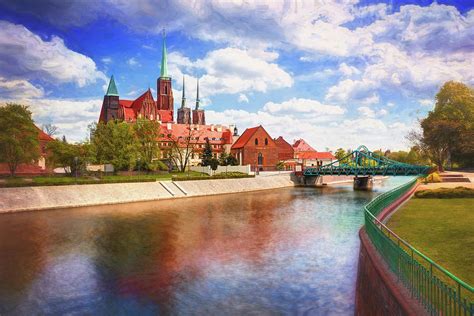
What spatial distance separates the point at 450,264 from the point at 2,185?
45.5m

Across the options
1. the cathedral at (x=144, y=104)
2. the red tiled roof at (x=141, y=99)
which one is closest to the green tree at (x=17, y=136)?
the cathedral at (x=144, y=104)

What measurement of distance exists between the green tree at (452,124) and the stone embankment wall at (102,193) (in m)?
38.8

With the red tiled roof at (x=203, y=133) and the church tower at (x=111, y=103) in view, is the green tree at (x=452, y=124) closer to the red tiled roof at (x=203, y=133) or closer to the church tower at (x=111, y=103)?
the red tiled roof at (x=203, y=133)

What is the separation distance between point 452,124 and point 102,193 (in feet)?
202

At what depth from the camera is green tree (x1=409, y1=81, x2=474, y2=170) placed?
66812 mm

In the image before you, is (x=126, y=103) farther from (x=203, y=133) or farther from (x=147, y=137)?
(x=147, y=137)

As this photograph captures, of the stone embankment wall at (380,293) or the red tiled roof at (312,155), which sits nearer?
the stone embankment wall at (380,293)

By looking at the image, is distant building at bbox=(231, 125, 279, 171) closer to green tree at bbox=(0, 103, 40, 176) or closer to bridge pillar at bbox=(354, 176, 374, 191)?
bridge pillar at bbox=(354, 176, 374, 191)

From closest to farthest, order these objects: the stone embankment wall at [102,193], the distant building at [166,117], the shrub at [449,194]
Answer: the shrub at [449,194], the stone embankment wall at [102,193], the distant building at [166,117]

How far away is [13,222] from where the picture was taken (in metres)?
32.9

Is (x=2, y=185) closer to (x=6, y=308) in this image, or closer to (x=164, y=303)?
(x=6, y=308)

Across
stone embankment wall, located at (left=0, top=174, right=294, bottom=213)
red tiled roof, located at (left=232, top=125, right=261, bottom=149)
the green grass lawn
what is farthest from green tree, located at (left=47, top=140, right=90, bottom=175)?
the green grass lawn

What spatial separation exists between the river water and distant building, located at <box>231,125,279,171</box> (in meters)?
64.1

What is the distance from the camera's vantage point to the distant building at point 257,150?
100 m
